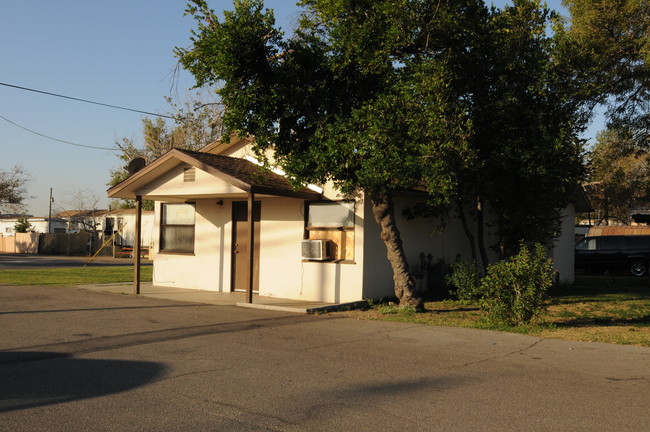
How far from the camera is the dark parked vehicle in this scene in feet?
86.8

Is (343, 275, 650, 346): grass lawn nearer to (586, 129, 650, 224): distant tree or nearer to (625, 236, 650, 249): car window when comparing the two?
(625, 236, 650, 249): car window

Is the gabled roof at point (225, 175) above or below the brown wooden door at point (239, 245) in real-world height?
above

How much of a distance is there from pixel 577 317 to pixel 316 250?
6.02 meters

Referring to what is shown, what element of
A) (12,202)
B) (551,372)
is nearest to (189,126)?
(12,202)

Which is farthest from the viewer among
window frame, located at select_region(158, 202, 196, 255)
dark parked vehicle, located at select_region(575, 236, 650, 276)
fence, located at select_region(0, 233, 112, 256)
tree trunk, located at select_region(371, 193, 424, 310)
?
fence, located at select_region(0, 233, 112, 256)

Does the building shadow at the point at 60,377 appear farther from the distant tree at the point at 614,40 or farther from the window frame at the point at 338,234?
the distant tree at the point at 614,40

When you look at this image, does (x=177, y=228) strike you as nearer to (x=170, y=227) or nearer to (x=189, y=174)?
(x=170, y=227)

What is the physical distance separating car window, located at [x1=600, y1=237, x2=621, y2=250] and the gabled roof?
1810 cm

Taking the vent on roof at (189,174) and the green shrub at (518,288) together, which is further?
the vent on roof at (189,174)

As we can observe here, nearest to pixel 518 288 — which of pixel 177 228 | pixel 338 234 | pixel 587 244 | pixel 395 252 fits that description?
pixel 395 252

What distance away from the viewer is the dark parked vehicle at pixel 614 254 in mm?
26453

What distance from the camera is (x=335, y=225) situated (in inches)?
570

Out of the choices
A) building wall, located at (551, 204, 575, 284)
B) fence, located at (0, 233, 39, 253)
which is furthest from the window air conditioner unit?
fence, located at (0, 233, 39, 253)

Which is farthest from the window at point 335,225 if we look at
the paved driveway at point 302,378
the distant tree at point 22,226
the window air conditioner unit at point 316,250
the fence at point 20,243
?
the distant tree at point 22,226
